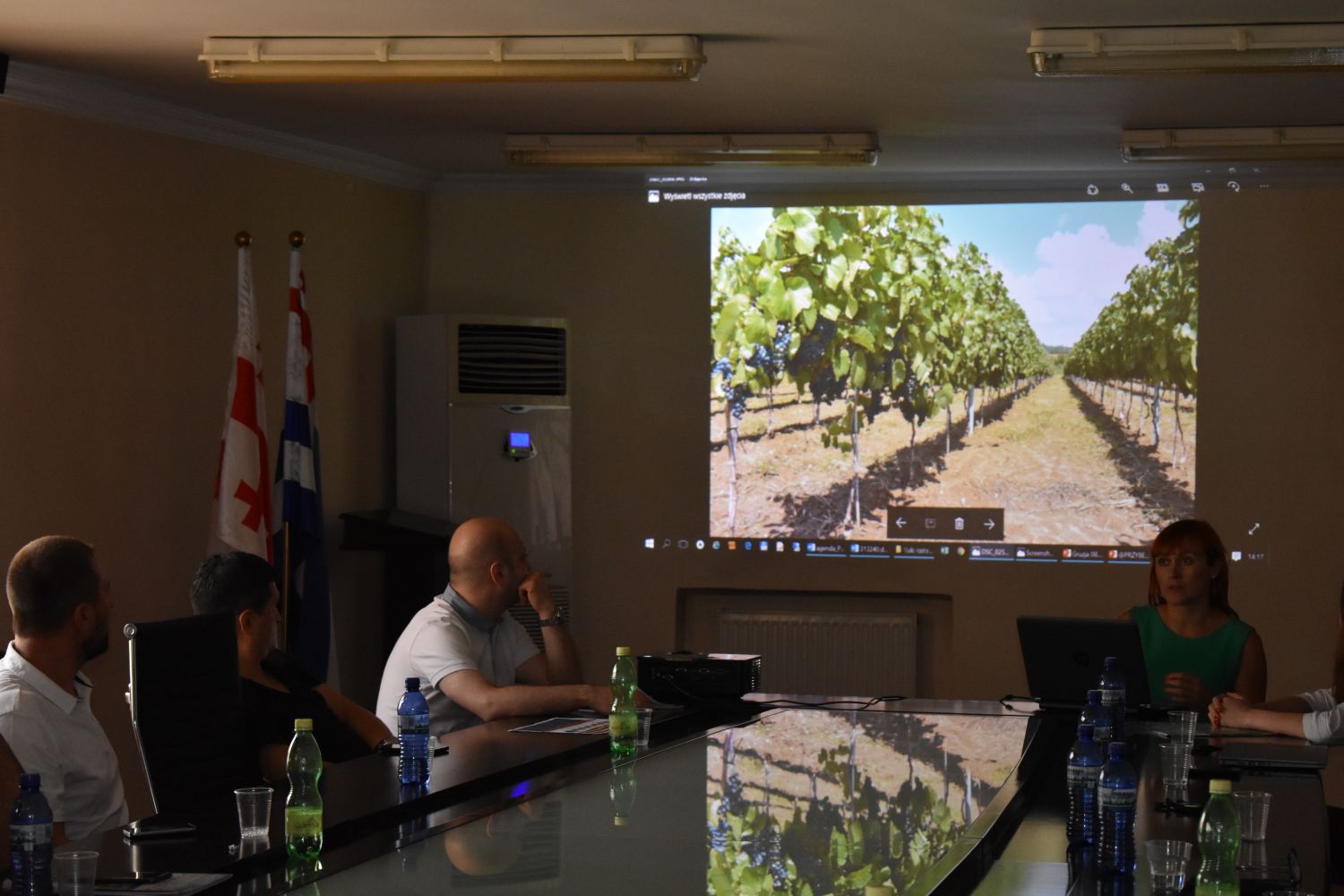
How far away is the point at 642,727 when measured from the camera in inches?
154

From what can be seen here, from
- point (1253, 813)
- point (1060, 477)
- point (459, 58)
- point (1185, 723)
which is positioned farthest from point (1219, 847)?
point (1060, 477)

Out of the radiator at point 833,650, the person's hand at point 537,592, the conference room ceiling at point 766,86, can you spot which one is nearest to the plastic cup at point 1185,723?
the person's hand at point 537,592

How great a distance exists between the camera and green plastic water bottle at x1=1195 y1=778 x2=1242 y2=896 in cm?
240

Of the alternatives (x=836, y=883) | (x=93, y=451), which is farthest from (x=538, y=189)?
(x=836, y=883)

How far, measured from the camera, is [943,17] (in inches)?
181

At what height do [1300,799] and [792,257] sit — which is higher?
[792,257]

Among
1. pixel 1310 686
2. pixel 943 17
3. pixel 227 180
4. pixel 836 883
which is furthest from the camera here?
pixel 1310 686

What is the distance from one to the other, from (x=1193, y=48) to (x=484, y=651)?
2.79m

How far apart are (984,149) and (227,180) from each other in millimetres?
3214

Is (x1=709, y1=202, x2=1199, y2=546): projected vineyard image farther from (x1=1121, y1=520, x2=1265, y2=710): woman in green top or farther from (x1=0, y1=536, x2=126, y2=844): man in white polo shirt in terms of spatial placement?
(x1=0, y1=536, x2=126, y2=844): man in white polo shirt

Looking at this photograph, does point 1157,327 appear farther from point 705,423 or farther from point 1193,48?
point 1193,48

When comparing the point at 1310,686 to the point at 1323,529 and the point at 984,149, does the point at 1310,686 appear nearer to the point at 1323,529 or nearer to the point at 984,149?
the point at 1323,529

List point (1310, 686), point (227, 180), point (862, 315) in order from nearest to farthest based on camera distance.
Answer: point (227, 180) → point (1310, 686) → point (862, 315)

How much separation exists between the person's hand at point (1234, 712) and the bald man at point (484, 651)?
1.67 metres
